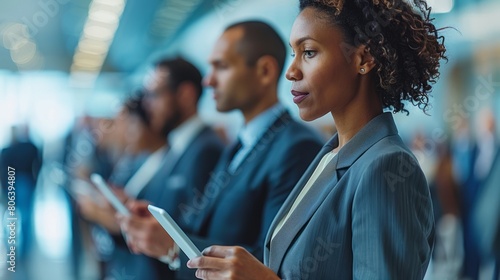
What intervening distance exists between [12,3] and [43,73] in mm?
568

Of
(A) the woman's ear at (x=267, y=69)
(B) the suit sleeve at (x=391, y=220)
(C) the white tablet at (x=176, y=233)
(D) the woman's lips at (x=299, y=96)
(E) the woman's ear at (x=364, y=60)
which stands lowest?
(B) the suit sleeve at (x=391, y=220)

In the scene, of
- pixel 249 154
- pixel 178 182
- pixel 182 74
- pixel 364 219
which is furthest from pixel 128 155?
pixel 364 219

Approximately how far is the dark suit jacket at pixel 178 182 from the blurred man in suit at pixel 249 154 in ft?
0.97

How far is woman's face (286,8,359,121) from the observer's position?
1.27 metres

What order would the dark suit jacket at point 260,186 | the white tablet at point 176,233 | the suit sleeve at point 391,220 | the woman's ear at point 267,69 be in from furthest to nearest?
the woman's ear at point 267,69, the dark suit jacket at point 260,186, the white tablet at point 176,233, the suit sleeve at point 391,220

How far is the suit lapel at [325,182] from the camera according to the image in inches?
48.0

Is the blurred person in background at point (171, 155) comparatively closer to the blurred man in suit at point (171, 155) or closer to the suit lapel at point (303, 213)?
the blurred man in suit at point (171, 155)

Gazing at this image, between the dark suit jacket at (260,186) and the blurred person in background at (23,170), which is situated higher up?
Result: the blurred person in background at (23,170)

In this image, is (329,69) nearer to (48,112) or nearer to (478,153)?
(478,153)

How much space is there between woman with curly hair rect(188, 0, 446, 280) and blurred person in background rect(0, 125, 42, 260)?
2.76 metres

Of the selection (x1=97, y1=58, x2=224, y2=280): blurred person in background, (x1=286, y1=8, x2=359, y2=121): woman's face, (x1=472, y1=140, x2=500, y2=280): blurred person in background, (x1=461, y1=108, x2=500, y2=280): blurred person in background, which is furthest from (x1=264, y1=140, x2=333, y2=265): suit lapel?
(x1=461, y1=108, x2=500, y2=280): blurred person in background

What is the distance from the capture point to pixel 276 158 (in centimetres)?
203

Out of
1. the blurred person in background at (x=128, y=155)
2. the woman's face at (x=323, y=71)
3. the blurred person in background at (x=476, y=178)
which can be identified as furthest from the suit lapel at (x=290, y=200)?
the blurred person in background at (x=476, y=178)

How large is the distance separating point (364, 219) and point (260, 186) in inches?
37.7
